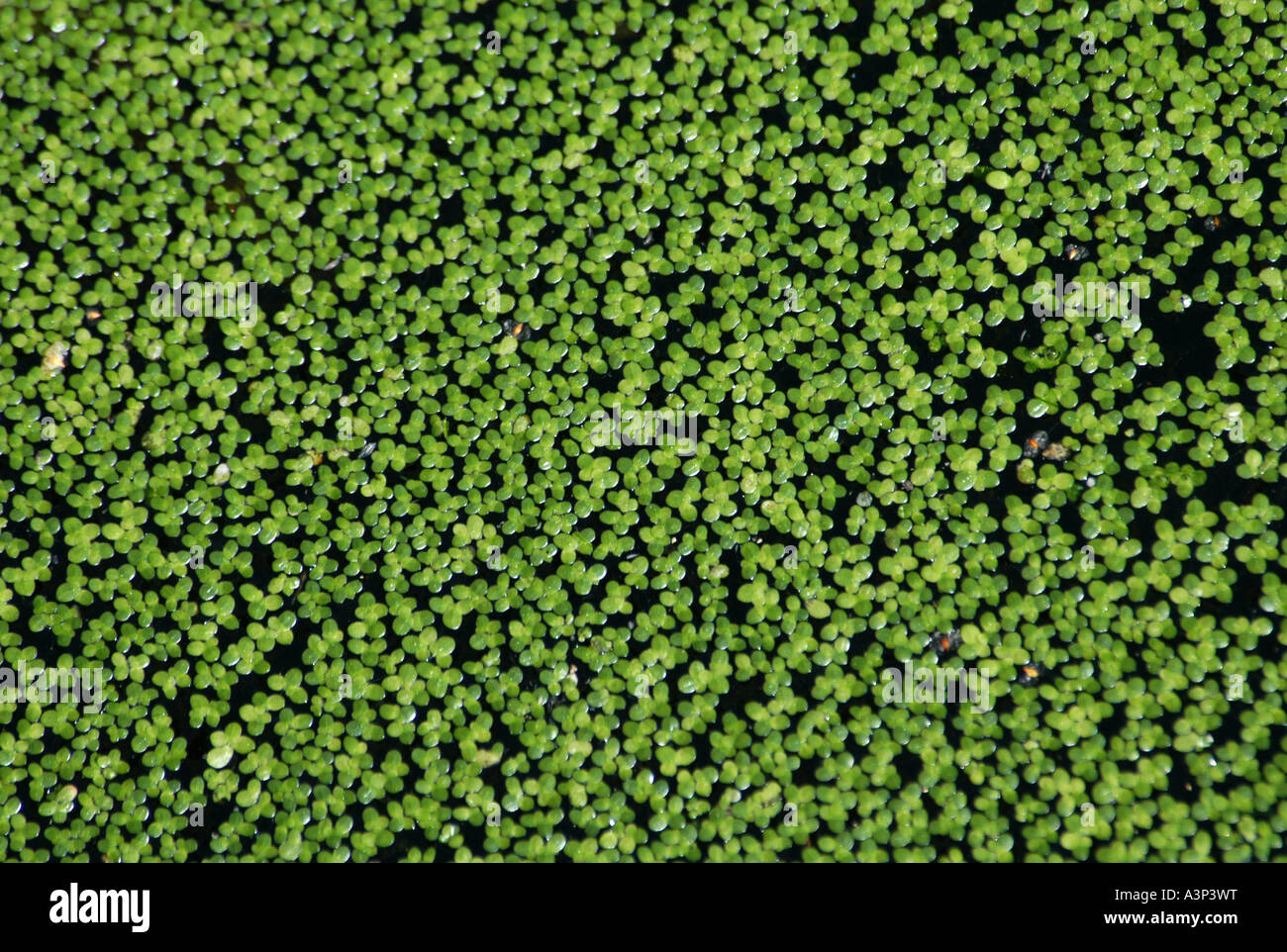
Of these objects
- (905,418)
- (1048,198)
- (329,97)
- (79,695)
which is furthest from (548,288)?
(79,695)

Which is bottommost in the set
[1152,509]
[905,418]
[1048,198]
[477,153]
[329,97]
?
[1152,509]

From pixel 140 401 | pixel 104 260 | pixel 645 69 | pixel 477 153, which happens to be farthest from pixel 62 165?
pixel 645 69

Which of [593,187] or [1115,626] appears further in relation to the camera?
[593,187]

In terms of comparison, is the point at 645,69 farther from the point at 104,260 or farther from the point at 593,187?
the point at 104,260

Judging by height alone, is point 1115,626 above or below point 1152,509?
below

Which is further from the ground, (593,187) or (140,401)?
(593,187)

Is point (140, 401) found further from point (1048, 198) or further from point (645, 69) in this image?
point (1048, 198)
